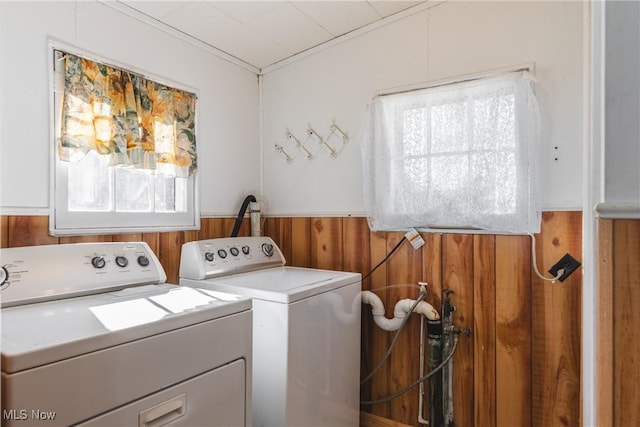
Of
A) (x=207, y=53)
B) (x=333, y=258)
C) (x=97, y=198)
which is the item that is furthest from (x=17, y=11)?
(x=333, y=258)

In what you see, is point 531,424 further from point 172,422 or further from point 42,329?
point 42,329

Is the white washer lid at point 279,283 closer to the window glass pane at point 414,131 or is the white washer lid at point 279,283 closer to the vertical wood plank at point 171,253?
the vertical wood plank at point 171,253

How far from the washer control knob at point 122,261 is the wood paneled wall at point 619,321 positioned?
5.20ft

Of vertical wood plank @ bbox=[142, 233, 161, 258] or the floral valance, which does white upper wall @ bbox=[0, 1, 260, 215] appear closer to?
the floral valance

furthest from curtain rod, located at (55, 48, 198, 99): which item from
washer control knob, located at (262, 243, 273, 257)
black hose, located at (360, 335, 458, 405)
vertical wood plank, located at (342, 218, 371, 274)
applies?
black hose, located at (360, 335, 458, 405)

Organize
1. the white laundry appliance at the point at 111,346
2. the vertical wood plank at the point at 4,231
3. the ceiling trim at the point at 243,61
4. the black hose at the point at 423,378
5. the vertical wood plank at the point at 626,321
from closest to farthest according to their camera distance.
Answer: the vertical wood plank at the point at 626,321 < the white laundry appliance at the point at 111,346 < the vertical wood plank at the point at 4,231 < the black hose at the point at 423,378 < the ceiling trim at the point at 243,61

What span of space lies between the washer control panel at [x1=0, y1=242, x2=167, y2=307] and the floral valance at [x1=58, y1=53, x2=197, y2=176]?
17.3 inches

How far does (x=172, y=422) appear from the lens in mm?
991

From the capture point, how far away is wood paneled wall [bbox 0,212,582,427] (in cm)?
151

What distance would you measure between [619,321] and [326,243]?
164cm

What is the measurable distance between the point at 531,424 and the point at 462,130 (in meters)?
1.37

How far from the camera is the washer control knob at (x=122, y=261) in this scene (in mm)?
1493

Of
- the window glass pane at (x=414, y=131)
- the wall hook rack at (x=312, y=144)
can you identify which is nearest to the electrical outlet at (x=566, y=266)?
the window glass pane at (x=414, y=131)

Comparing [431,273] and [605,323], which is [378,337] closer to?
[431,273]
